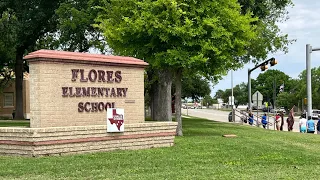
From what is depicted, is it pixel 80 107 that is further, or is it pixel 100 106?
pixel 100 106

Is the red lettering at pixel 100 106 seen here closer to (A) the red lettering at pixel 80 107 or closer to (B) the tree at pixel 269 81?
(A) the red lettering at pixel 80 107

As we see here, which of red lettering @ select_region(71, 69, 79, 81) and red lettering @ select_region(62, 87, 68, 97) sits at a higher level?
red lettering @ select_region(71, 69, 79, 81)

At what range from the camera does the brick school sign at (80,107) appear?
11.7 metres

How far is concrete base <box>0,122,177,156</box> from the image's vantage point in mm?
11383

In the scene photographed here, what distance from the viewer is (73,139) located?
12.0m

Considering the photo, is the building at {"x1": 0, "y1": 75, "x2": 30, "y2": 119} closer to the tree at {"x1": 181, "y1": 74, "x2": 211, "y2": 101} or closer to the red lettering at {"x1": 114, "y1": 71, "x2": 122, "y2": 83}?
the tree at {"x1": 181, "y1": 74, "x2": 211, "y2": 101}

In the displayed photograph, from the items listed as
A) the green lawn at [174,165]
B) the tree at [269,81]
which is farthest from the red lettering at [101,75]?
the tree at [269,81]

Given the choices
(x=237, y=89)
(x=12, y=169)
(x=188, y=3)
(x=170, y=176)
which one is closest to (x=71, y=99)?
(x=12, y=169)

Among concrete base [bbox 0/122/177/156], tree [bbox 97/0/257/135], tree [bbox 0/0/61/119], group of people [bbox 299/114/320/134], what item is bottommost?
group of people [bbox 299/114/320/134]

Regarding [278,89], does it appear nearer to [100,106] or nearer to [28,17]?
[28,17]

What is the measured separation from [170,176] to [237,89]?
464 feet

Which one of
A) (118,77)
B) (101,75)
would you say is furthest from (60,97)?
(118,77)

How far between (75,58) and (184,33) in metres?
5.46

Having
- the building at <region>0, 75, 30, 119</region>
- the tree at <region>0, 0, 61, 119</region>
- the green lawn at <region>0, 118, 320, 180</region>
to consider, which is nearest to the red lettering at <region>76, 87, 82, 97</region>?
the green lawn at <region>0, 118, 320, 180</region>
